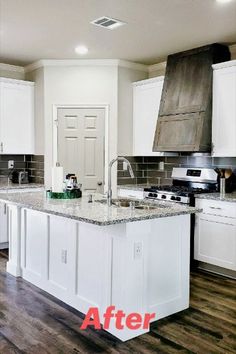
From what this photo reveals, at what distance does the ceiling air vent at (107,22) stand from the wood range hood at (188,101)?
3.93 ft

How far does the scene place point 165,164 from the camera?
18.5 ft

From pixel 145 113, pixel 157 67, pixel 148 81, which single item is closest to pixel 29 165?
pixel 145 113

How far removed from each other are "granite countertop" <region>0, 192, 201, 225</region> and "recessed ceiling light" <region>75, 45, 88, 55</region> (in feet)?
6.83

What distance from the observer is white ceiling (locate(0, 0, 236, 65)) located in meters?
3.50

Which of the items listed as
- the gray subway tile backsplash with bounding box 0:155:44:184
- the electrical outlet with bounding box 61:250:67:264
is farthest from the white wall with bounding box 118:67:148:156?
the electrical outlet with bounding box 61:250:67:264

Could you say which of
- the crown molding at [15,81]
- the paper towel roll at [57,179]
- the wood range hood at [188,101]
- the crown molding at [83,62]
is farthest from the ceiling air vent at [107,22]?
the crown molding at [15,81]

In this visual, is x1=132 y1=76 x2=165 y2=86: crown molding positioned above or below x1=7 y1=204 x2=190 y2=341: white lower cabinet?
above

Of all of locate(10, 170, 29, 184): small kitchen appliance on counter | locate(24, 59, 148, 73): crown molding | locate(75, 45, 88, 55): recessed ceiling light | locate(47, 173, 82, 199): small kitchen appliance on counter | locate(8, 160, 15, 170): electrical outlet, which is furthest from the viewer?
locate(8, 160, 15, 170): electrical outlet

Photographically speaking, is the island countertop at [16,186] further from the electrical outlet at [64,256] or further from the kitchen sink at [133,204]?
the electrical outlet at [64,256]

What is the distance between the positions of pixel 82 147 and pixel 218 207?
2256 mm

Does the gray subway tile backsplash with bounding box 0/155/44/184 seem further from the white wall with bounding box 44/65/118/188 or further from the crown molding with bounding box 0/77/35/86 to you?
the crown molding with bounding box 0/77/35/86

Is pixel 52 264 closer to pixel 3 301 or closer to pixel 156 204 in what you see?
pixel 3 301

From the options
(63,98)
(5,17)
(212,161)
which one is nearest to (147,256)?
(212,161)

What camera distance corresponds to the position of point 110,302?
2.83m
